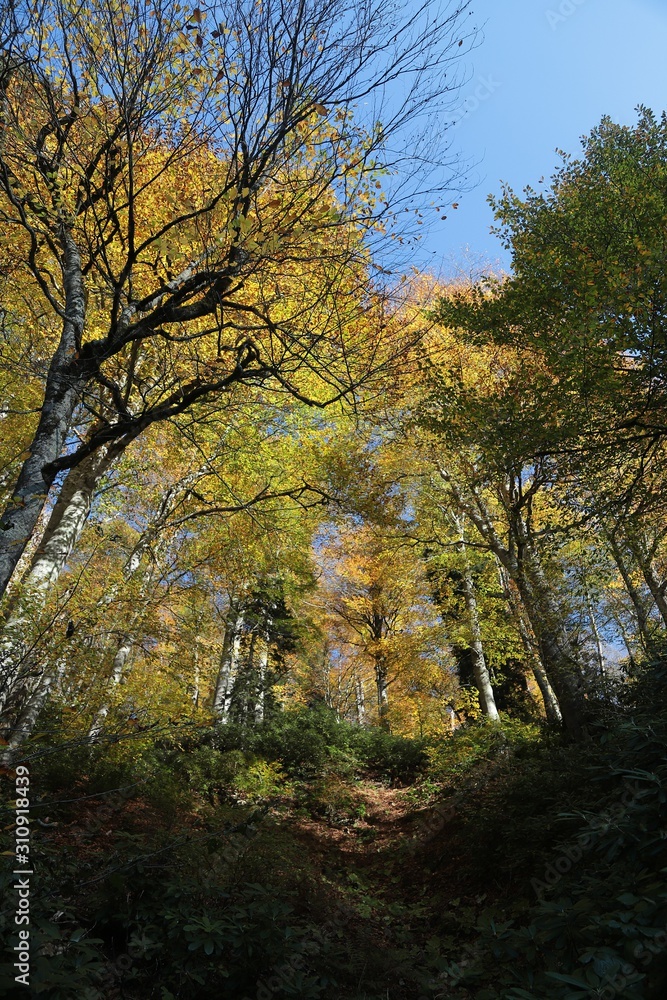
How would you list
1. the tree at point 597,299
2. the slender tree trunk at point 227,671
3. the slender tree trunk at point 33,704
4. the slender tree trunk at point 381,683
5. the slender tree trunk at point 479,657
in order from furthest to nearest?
the slender tree trunk at point 381,683, the slender tree trunk at point 227,671, the slender tree trunk at point 479,657, the tree at point 597,299, the slender tree trunk at point 33,704

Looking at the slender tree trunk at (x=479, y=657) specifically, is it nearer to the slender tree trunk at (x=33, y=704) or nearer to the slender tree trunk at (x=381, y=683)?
the slender tree trunk at (x=381, y=683)

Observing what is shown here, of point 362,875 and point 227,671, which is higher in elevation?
point 227,671

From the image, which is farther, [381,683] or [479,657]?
[381,683]

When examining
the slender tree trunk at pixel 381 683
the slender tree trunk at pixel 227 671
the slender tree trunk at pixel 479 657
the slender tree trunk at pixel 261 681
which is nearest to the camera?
the slender tree trunk at pixel 479 657

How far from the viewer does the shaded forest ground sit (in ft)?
7.36

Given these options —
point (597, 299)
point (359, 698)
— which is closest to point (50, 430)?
point (597, 299)

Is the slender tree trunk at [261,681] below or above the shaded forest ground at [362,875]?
above

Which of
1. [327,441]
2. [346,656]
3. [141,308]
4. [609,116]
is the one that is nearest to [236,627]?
[327,441]

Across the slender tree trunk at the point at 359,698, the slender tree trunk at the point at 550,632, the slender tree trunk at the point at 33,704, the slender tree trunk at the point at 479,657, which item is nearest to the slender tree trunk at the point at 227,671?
the slender tree trunk at the point at 33,704

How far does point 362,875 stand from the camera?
6094 mm

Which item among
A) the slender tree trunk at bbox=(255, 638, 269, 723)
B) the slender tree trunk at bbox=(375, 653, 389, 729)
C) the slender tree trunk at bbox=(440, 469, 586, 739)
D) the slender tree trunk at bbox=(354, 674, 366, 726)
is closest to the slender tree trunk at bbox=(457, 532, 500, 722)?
the slender tree trunk at bbox=(440, 469, 586, 739)

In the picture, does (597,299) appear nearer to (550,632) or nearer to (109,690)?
(550,632)

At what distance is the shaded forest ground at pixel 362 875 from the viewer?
88.3 inches

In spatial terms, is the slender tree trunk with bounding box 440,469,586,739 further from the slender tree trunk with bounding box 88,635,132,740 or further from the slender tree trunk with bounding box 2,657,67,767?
the slender tree trunk with bounding box 2,657,67,767
